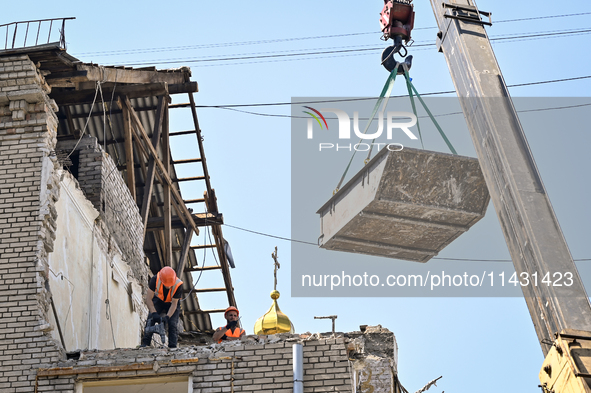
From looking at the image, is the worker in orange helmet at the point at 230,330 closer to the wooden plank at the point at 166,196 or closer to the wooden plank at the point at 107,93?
the wooden plank at the point at 166,196

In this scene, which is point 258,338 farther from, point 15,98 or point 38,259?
point 15,98

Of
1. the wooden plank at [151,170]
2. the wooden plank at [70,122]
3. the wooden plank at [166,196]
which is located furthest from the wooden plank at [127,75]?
the wooden plank at [70,122]

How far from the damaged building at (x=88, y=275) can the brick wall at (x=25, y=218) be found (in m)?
0.01

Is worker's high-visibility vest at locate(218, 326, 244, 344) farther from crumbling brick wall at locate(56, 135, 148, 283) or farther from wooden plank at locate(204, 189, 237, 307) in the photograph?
wooden plank at locate(204, 189, 237, 307)

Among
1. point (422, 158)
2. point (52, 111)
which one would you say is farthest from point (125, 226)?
point (422, 158)

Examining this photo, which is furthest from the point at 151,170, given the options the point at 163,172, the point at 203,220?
the point at 203,220

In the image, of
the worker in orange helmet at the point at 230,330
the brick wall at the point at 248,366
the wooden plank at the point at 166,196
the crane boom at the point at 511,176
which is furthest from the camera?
the wooden plank at the point at 166,196

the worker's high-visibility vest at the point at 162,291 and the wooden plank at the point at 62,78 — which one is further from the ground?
the wooden plank at the point at 62,78

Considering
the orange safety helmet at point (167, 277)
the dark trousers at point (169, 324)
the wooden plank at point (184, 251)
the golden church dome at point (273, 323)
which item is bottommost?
the dark trousers at point (169, 324)

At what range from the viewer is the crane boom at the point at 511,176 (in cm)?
767

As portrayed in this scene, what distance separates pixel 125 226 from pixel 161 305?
368cm

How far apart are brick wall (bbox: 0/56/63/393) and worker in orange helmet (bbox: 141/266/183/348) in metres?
1.39

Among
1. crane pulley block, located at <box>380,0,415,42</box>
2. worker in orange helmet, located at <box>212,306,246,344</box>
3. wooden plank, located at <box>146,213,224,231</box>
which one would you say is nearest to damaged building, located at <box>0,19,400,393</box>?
worker in orange helmet, located at <box>212,306,246,344</box>

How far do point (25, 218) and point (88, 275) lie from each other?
181 centimetres
